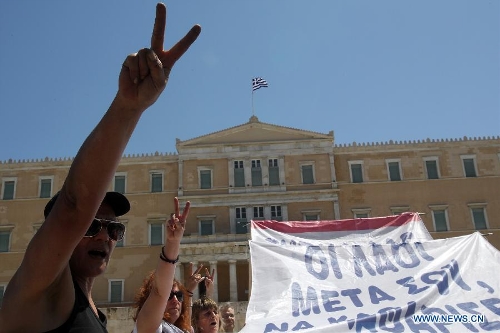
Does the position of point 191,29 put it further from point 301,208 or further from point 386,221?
point 301,208

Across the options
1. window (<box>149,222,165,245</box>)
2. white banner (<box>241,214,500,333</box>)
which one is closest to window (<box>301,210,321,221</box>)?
window (<box>149,222,165,245</box>)

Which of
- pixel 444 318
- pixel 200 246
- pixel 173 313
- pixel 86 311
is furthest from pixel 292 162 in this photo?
pixel 86 311

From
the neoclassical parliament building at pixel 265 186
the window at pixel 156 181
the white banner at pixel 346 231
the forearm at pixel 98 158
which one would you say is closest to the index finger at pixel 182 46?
the forearm at pixel 98 158

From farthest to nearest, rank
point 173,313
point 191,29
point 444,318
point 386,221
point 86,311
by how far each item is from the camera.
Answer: point 386,221
point 444,318
point 173,313
point 86,311
point 191,29

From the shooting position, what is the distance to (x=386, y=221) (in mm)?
8047

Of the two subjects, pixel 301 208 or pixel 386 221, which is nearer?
pixel 386 221

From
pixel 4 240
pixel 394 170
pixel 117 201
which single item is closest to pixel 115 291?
pixel 4 240

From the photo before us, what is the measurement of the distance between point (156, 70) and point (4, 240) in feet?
113

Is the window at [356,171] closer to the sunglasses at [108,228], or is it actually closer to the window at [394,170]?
the window at [394,170]

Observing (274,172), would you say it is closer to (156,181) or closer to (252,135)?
(252,135)

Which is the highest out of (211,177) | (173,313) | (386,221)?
(211,177)

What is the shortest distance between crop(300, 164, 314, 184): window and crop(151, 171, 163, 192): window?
8.64 meters

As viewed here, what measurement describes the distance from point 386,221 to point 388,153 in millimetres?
26103

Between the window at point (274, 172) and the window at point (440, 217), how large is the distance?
9.21 m
